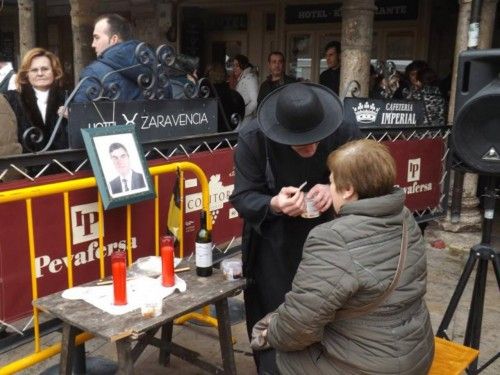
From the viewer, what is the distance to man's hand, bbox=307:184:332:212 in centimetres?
238

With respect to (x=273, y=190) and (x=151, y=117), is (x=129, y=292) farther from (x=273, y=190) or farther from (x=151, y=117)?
(x=151, y=117)

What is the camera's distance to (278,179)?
261cm

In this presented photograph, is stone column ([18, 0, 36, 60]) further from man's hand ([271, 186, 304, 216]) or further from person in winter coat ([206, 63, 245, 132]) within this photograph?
man's hand ([271, 186, 304, 216])

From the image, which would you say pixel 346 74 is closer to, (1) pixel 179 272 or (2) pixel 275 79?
(2) pixel 275 79

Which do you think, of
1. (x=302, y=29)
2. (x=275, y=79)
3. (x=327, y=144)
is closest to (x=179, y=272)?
(x=327, y=144)

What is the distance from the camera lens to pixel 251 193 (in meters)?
2.56

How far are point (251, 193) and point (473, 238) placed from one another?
12.9 feet

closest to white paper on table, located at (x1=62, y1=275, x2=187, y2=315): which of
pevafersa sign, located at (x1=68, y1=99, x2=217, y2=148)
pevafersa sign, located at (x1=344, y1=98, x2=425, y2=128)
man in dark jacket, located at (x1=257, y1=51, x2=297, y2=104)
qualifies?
pevafersa sign, located at (x1=68, y1=99, x2=217, y2=148)

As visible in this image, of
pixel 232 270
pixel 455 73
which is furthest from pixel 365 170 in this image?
pixel 455 73

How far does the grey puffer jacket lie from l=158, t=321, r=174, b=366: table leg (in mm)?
1278

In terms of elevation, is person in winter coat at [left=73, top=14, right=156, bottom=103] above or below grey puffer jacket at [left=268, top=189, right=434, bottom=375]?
above

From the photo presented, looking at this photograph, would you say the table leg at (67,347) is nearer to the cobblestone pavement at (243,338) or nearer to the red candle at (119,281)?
the red candle at (119,281)

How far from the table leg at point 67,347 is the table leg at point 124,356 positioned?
0.27 m

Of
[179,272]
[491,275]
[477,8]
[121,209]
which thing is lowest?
[491,275]
